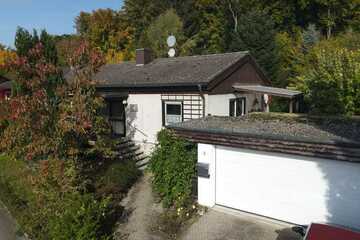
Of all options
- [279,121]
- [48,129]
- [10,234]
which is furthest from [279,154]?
[10,234]

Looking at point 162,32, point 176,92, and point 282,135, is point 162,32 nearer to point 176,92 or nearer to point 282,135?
point 176,92

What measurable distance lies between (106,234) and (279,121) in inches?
275

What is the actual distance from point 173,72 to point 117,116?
4.02 meters

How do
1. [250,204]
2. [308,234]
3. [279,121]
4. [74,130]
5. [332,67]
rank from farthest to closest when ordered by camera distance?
[332,67], [279,121], [74,130], [250,204], [308,234]

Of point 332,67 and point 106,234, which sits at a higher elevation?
point 332,67

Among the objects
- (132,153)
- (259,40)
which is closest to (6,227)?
(132,153)

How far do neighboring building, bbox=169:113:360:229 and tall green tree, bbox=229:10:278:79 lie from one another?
76.3 feet

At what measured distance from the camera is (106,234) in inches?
343

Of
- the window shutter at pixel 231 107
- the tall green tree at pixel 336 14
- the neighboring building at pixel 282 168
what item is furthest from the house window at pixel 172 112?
the tall green tree at pixel 336 14

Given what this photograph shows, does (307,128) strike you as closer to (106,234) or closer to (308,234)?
(308,234)

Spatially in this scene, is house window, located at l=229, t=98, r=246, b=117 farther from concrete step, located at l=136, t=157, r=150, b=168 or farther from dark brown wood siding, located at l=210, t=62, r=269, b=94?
concrete step, located at l=136, t=157, r=150, b=168

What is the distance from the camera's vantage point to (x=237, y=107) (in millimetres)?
16922

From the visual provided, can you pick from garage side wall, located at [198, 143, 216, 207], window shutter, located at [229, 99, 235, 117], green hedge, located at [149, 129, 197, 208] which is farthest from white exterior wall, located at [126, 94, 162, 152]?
garage side wall, located at [198, 143, 216, 207]

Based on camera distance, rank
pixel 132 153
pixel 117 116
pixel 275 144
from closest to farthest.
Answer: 1. pixel 275 144
2. pixel 132 153
3. pixel 117 116
